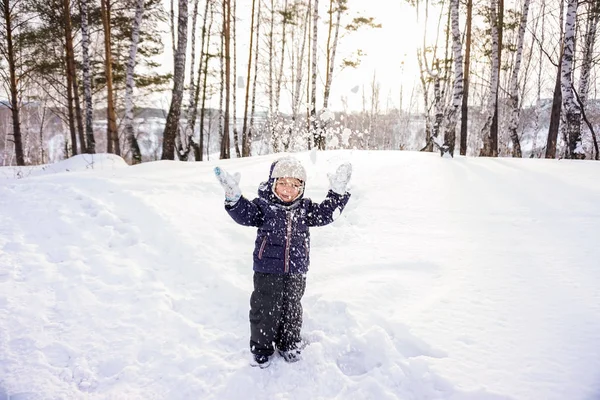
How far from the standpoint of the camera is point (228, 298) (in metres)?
2.91

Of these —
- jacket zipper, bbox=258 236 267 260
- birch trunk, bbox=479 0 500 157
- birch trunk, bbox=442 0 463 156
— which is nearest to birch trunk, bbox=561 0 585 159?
birch trunk, bbox=442 0 463 156

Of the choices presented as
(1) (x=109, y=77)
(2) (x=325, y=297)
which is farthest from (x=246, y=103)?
(2) (x=325, y=297)

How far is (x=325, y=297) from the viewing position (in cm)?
277

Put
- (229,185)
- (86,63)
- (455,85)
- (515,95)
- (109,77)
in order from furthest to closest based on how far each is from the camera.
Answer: (515,95) < (86,63) < (109,77) < (455,85) < (229,185)

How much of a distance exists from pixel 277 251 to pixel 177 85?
721cm

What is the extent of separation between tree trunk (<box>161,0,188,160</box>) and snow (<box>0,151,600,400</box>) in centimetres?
370

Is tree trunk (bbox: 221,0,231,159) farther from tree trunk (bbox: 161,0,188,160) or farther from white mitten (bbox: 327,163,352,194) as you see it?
white mitten (bbox: 327,163,352,194)

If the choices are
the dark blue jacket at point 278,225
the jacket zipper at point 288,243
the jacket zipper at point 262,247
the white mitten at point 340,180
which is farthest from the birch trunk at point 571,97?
the jacket zipper at point 262,247

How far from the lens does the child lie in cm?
220

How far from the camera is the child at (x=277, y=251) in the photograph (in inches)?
86.7

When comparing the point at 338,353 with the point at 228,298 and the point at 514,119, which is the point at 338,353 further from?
the point at 514,119

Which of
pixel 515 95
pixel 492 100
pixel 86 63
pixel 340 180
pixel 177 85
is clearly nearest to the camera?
pixel 340 180

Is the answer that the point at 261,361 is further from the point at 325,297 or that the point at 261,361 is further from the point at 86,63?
the point at 86,63

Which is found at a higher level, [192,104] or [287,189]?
[192,104]
